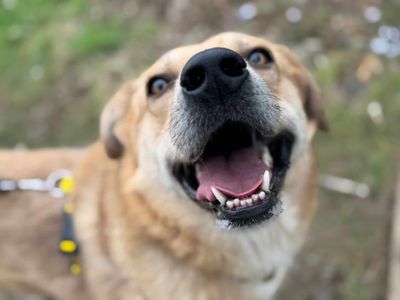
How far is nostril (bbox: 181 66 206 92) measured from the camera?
2.06 m

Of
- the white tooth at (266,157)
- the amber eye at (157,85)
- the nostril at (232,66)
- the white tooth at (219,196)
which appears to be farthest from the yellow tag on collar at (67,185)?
the nostril at (232,66)

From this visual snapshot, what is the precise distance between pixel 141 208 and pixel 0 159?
1.09 m

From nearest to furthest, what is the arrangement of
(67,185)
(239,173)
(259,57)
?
(239,173) < (259,57) < (67,185)

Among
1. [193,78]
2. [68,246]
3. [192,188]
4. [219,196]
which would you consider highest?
[193,78]

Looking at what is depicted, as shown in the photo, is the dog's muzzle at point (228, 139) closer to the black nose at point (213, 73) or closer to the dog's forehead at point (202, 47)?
the black nose at point (213, 73)

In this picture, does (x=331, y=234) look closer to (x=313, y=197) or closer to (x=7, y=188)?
(x=313, y=197)

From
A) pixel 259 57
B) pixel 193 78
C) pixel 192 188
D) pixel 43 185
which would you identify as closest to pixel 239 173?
pixel 192 188

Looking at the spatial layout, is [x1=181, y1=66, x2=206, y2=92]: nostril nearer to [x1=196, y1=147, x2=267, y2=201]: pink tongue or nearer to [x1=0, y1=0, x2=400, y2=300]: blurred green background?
[x1=196, y1=147, x2=267, y2=201]: pink tongue

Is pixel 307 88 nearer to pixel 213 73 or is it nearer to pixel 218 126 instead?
pixel 218 126

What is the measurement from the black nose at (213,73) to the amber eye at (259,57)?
49cm

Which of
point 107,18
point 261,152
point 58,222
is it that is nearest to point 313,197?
point 261,152

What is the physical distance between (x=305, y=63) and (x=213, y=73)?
9.12ft

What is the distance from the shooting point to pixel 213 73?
6.70ft

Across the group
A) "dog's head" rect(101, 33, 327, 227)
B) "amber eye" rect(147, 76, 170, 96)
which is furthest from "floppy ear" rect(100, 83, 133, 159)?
"amber eye" rect(147, 76, 170, 96)
